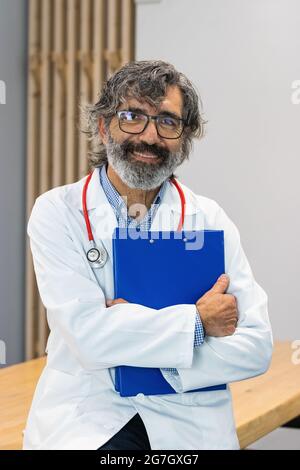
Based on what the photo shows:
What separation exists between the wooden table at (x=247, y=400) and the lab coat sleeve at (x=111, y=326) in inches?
17.1

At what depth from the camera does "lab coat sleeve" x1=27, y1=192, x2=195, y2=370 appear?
201 centimetres

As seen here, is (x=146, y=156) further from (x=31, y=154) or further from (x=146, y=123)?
(x=31, y=154)

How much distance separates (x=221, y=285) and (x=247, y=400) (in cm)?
98

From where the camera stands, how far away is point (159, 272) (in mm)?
2096

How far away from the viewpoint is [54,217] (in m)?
2.21

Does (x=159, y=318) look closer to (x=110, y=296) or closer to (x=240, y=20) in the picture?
(x=110, y=296)

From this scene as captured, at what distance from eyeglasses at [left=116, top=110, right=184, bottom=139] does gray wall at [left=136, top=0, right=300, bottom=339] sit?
2.40 m

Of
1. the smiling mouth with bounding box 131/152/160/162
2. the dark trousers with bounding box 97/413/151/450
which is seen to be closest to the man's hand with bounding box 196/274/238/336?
the dark trousers with bounding box 97/413/151/450

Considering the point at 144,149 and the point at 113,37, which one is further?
the point at 113,37

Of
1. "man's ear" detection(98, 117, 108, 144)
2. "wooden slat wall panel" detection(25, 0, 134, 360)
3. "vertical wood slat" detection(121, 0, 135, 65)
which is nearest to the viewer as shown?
"man's ear" detection(98, 117, 108, 144)

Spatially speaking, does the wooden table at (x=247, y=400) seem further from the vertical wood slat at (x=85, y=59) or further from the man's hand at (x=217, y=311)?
the vertical wood slat at (x=85, y=59)

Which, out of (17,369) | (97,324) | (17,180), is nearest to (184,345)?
(97,324)

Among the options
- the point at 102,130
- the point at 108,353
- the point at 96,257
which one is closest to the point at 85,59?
the point at 102,130

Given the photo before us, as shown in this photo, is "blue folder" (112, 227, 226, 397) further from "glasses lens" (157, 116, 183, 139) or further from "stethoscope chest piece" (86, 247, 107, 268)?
"glasses lens" (157, 116, 183, 139)
